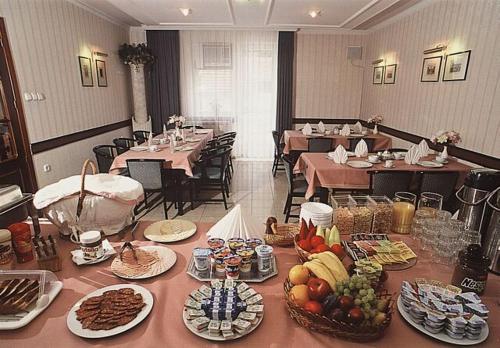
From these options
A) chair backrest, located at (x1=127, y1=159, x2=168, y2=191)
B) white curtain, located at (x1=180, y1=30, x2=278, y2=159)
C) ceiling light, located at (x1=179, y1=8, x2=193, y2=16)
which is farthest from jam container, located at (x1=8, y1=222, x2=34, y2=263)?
white curtain, located at (x1=180, y1=30, x2=278, y2=159)

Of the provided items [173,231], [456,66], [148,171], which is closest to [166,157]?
[148,171]

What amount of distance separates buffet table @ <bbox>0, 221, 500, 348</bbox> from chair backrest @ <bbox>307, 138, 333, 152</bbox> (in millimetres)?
3713

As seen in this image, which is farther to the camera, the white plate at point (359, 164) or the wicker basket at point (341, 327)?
the white plate at point (359, 164)

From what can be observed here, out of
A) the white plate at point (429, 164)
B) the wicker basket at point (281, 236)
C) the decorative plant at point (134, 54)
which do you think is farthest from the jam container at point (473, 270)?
the decorative plant at point (134, 54)

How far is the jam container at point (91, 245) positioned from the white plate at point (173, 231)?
265mm

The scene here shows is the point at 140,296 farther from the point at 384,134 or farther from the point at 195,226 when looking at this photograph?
the point at 384,134

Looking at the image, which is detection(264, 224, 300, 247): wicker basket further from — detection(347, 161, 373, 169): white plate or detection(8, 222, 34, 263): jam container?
detection(347, 161, 373, 169): white plate

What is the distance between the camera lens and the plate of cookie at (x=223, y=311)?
3.11ft

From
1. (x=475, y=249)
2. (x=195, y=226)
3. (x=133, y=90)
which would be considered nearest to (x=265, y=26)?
(x=133, y=90)

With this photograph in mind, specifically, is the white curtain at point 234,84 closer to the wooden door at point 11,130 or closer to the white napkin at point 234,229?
the wooden door at point 11,130

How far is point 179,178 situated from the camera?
3965 mm

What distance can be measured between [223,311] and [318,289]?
33 centimetres

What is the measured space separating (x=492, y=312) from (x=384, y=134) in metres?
4.93

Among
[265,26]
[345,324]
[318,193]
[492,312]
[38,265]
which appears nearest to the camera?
[345,324]
